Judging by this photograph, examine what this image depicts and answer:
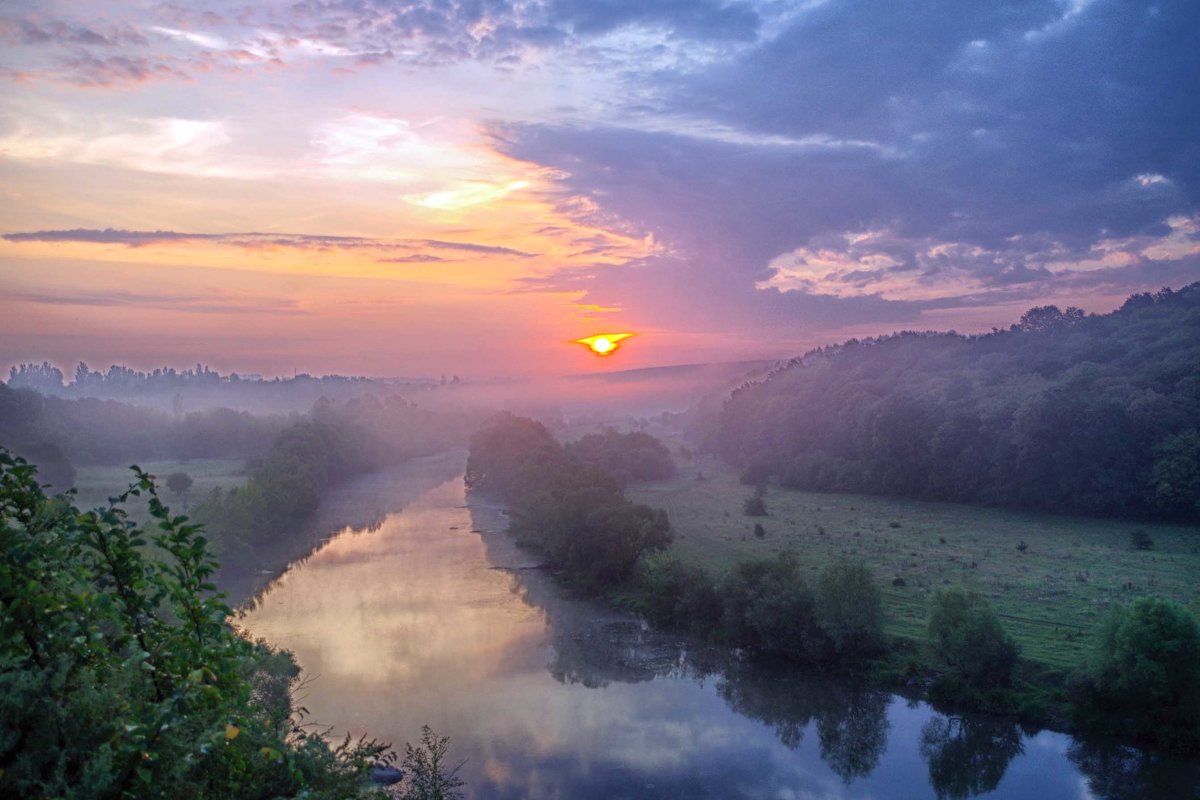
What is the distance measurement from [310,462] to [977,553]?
1775 inches

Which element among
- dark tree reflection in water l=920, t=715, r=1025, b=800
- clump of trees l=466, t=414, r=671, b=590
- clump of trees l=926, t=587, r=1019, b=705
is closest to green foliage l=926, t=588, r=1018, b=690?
clump of trees l=926, t=587, r=1019, b=705

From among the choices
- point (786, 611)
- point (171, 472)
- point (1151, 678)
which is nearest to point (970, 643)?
point (1151, 678)

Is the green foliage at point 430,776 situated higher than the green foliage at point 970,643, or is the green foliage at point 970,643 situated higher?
the green foliage at point 970,643

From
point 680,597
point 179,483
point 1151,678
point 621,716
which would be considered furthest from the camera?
point 179,483

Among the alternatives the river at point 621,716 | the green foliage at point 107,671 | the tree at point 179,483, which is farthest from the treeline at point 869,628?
the green foliage at point 107,671

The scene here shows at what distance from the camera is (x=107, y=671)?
4.38m

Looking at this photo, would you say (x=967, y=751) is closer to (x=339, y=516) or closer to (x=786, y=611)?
(x=786, y=611)

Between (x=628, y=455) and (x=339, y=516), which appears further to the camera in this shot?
(x=628, y=455)

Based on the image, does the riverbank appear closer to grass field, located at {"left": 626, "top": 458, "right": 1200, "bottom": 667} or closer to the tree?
the tree

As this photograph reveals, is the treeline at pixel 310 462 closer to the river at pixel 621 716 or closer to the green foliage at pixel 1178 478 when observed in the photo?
the river at pixel 621 716

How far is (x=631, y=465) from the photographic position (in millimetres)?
74062

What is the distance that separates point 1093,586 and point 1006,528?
14626 millimetres

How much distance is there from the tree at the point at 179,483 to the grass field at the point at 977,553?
90.0 ft

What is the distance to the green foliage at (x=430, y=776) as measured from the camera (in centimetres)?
1565
